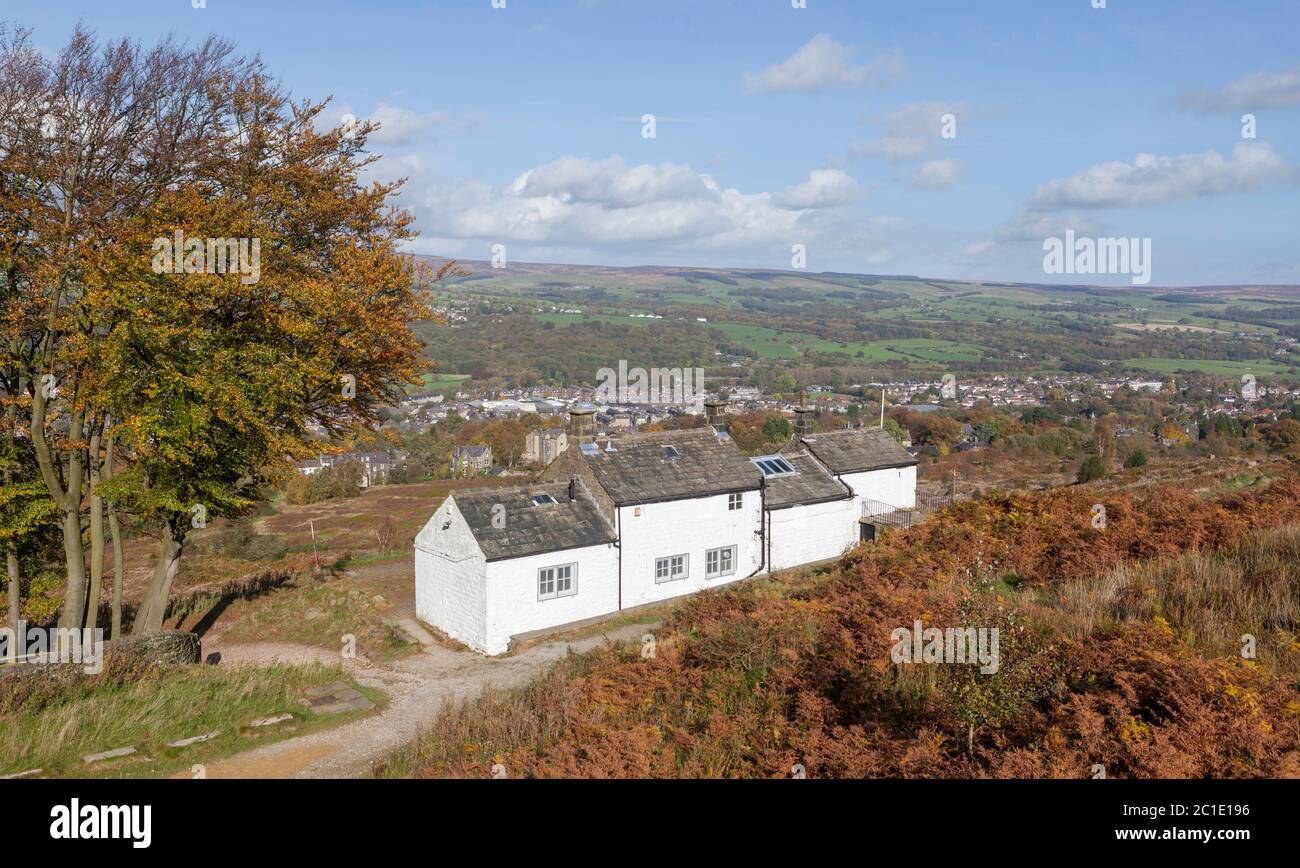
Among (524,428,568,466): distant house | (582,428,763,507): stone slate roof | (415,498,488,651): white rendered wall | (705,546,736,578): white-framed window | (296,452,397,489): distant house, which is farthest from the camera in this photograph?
(524,428,568,466): distant house

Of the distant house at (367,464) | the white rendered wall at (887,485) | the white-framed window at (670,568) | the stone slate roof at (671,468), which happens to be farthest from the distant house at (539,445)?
the white-framed window at (670,568)

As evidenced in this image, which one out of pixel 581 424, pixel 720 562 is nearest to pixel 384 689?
pixel 581 424

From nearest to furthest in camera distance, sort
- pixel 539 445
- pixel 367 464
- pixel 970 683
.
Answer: pixel 970 683 → pixel 539 445 → pixel 367 464

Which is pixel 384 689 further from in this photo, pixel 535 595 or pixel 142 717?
pixel 535 595

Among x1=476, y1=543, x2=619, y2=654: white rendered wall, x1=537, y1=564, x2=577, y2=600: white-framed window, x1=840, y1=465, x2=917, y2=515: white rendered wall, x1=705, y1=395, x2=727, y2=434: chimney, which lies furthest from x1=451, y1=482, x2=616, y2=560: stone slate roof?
x1=840, y1=465, x2=917, y2=515: white rendered wall

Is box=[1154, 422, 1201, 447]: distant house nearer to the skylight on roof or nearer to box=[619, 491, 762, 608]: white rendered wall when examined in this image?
the skylight on roof
